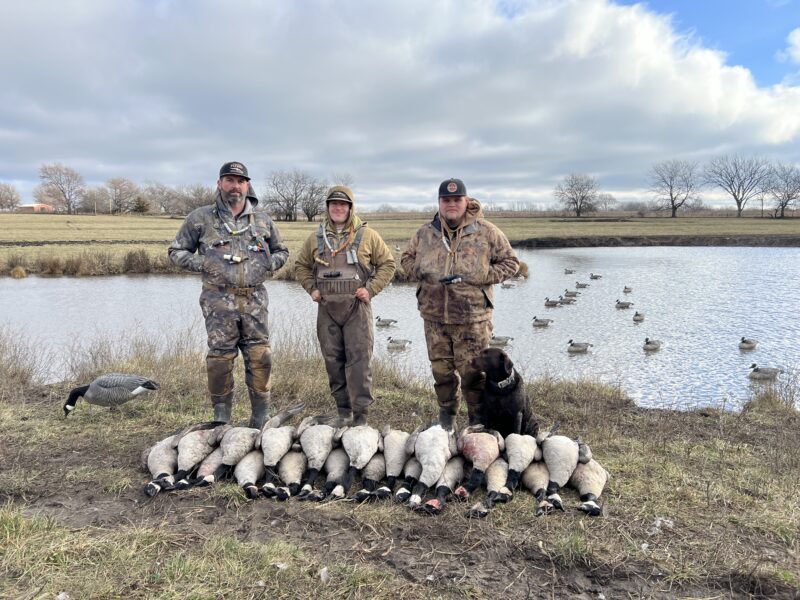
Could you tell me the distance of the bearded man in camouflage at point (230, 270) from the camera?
211 inches

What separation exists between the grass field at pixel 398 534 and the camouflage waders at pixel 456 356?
4.67 ft

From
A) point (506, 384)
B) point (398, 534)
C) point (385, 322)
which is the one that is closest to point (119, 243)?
point (385, 322)

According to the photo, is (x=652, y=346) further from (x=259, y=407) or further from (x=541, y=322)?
(x=259, y=407)

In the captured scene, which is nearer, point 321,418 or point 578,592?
point 578,592

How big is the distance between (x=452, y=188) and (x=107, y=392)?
4.68 m

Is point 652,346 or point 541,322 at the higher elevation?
point 541,322

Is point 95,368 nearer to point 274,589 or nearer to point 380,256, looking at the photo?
point 380,256

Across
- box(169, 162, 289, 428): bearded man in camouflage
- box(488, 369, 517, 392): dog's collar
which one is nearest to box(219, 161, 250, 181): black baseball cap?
box(169, 162, 289, 428): bearded man in camouflage

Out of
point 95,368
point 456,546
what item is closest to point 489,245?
point 456,546

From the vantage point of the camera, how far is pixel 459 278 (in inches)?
211

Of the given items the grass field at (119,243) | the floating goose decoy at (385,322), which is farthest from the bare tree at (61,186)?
the floating goose decoy at (385,322)

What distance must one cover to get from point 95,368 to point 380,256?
18.8ft

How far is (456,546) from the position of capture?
3.69 meters

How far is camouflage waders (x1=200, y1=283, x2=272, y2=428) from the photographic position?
5.38 metres
